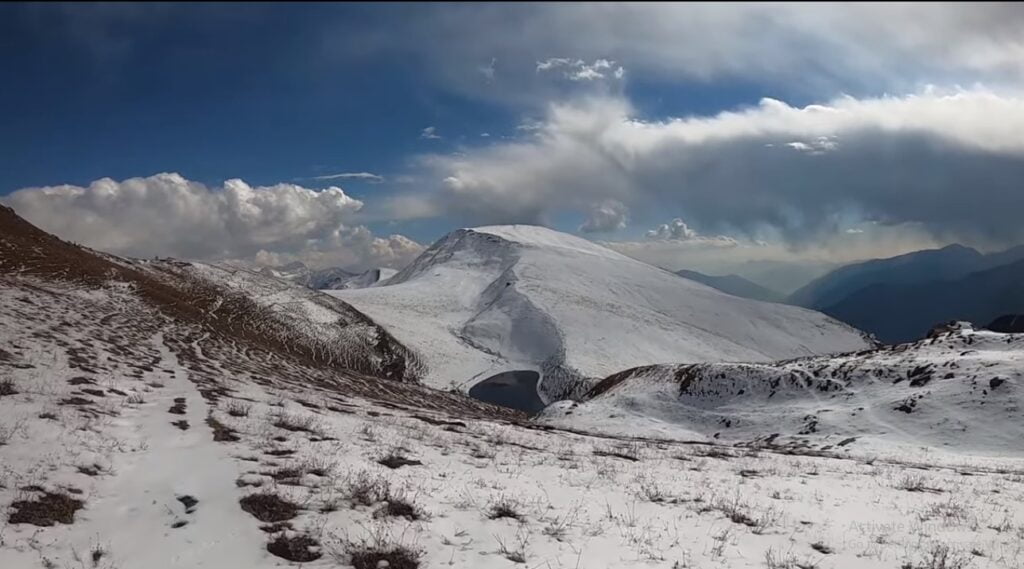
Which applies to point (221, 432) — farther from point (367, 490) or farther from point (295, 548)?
point (295, 548)

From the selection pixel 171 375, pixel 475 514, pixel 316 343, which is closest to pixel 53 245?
pixel 316 343

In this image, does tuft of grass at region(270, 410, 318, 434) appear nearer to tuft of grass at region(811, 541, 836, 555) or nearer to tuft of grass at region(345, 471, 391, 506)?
tuft of grass at region(345, 471, 391, 506)

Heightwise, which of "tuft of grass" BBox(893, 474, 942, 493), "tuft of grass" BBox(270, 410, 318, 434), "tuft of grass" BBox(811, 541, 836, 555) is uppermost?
"tuft of grass" BBox(811, 541, 836, 555)

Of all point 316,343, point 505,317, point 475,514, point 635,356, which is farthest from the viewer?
point 505,317

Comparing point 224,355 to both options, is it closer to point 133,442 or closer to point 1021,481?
point 133,442

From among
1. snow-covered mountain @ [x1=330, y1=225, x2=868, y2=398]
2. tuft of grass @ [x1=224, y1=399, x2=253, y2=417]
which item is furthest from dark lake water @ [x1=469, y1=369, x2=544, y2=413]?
tuft of grass @ [x1=224, y1=399, x2=253, y2=417]

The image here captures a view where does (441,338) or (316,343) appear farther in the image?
(441,338)

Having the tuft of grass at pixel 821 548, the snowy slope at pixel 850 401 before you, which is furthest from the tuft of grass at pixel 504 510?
the snowy slope at pixel 850 401

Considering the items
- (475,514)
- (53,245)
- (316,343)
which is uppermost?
(53,245)
